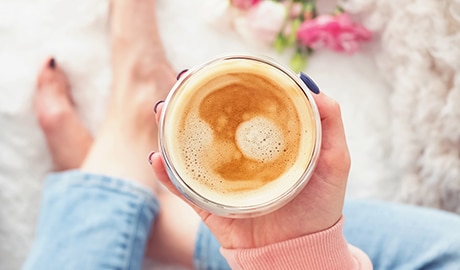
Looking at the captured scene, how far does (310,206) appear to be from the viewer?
A: 2.42ft

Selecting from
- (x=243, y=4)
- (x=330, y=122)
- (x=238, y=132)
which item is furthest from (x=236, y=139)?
(x=243, y=4)

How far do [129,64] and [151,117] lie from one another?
0.35ft

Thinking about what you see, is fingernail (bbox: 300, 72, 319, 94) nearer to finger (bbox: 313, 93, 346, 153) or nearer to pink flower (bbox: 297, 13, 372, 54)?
finger (bbox: 313, 93, 346, 153)

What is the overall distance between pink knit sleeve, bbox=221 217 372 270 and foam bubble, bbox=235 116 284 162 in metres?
0.12

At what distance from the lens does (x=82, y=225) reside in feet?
3.22

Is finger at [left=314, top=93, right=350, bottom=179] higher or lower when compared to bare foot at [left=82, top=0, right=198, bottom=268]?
higher

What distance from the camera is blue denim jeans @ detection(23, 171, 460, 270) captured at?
92 cm

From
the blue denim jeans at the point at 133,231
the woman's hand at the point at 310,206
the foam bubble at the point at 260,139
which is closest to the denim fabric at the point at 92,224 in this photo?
the blue denim jeans at the point at 133,231

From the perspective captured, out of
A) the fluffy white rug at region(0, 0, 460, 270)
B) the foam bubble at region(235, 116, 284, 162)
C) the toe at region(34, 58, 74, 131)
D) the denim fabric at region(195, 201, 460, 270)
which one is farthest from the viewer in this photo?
the toe at region(34, 58, 74, 131)

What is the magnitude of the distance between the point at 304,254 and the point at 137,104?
1.64ft

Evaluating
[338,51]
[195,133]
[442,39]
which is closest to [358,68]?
[338,51]

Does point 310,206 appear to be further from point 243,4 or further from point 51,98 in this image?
point 51,98

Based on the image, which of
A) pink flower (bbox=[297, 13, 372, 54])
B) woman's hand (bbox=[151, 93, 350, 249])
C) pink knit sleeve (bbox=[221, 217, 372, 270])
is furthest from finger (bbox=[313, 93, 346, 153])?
pink flower (bbox=[297, 13, 372, 54])

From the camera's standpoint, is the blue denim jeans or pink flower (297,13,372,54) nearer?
the blue denim jeans
